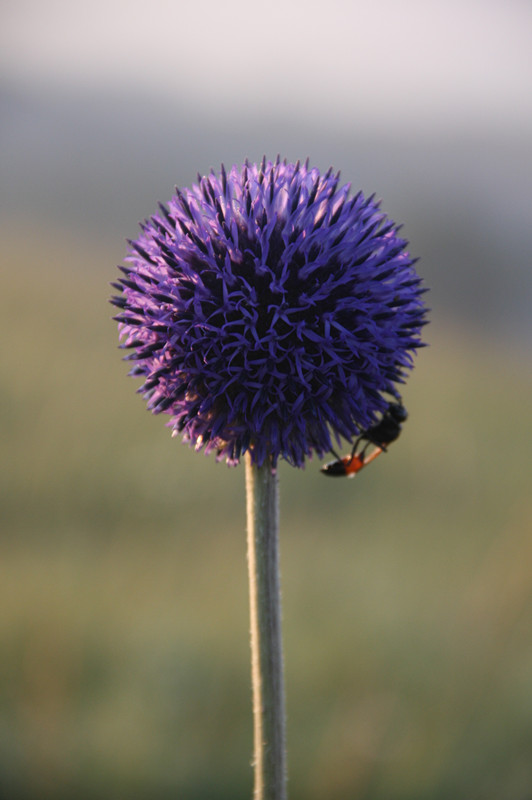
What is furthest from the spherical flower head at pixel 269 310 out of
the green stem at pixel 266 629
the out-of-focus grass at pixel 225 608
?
the out-of-focus grass at pixel 225 608

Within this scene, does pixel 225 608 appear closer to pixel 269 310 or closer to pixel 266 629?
pixel 266 629

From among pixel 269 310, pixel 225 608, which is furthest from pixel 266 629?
pixel 225 608

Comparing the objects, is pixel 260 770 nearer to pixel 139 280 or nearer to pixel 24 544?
pixel 139 280

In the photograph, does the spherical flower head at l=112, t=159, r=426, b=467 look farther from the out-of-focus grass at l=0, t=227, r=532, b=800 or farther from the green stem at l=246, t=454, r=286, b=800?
the out-of-focus grass at l=0, t=227, r=532, b=800

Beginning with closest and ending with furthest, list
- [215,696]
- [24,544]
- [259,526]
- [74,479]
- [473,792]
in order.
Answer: [259,526] → [473,792] → [215,696] → [24,544] → [74,479]

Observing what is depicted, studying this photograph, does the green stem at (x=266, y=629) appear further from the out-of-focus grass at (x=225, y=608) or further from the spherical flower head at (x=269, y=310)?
the out-of-focus grass at (x=225, y=608)

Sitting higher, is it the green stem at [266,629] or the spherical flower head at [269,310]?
the spherical flower head at [269,310]

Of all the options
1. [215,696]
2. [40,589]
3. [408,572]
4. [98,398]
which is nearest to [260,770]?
[215,696]
